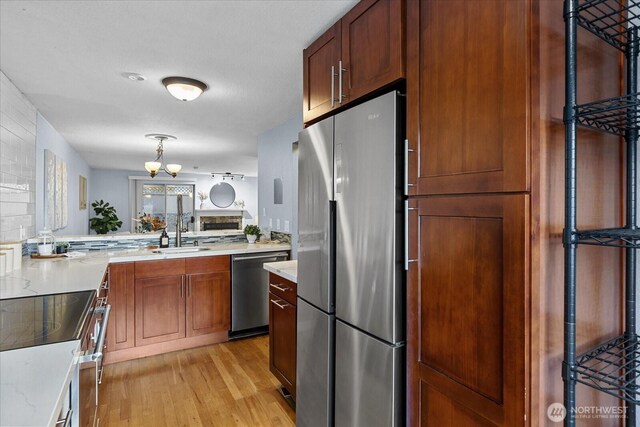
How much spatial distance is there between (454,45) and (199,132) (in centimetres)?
382

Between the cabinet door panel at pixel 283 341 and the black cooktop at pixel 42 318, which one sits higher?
the black cooktop at pixel 42 318

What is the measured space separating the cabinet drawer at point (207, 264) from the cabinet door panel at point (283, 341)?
1.13 metres

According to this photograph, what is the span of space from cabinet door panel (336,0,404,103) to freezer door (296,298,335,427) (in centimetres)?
108

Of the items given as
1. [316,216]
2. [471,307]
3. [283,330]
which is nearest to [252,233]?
[283,330]

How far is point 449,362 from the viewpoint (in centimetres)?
110

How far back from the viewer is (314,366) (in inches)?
69.9

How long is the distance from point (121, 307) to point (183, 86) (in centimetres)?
196

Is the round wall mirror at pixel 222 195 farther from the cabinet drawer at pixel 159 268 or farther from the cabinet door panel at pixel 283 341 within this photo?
the cabinet door panel at pixel 283 341

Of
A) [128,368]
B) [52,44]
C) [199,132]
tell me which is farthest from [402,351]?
[199,132]

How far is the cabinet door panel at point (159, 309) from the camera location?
311 centimetres

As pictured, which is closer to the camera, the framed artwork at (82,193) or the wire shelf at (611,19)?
the wire shelf at (611,19)

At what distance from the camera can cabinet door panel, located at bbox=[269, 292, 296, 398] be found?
219 cm

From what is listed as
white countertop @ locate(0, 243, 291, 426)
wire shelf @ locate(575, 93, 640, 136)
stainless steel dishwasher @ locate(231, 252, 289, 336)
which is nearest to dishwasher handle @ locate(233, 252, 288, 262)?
stainless steel dishwasher @ locate(231, 252, 289, 336)

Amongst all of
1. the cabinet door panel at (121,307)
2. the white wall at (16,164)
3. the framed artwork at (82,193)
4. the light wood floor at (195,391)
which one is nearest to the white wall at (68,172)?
the framed artwork at (82,193)
